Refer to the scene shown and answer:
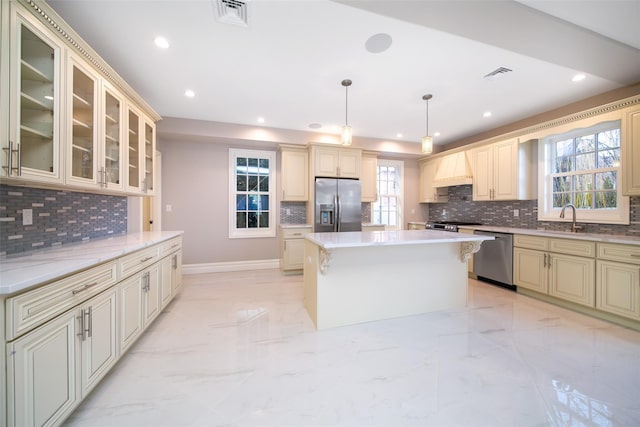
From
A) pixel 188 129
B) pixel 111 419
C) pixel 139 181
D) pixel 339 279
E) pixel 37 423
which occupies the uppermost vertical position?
pixel 188 129

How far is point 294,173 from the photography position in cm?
448

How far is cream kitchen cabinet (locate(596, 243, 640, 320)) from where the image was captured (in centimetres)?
231

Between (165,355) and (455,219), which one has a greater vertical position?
(455,219)

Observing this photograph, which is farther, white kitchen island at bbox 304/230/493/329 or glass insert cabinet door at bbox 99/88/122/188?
white kitchen island at bbox 304/230/493/329

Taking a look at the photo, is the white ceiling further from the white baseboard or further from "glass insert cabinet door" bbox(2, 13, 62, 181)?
the white baseboard

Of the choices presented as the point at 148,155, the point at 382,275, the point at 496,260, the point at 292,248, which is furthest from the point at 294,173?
the point at 496,260

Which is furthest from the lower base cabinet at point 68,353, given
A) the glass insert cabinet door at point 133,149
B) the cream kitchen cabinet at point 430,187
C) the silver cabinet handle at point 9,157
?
the cream kitchen cabinet at point 430,187

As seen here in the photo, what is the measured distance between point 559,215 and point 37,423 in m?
5.27

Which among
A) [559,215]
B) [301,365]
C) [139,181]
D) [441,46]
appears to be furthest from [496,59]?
[139,181]

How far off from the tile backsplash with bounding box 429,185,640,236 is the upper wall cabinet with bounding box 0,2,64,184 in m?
5.41

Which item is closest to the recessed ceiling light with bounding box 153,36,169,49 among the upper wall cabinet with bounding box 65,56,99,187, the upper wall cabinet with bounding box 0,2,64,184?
the upper wall cabinet with bounding box 65,56,99,187

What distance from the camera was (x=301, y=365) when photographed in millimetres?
1798

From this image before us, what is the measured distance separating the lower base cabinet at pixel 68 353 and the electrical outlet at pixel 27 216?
76cm

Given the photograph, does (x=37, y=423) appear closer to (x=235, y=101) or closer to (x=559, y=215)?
(x=235, y=101)
